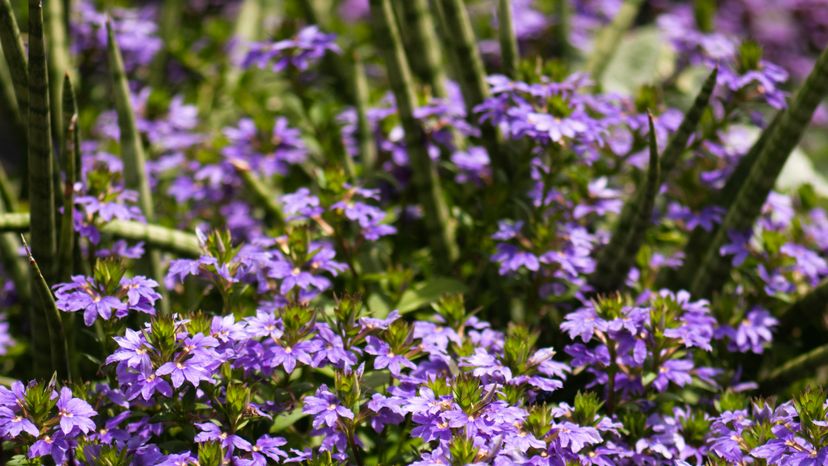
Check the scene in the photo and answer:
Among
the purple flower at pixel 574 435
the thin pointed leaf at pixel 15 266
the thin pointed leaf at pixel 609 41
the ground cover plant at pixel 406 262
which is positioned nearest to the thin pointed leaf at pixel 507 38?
the ground cover plant at pixel 406 262

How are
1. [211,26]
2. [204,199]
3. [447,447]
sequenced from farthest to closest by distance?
[211,26] < [204,199] < [447,447]

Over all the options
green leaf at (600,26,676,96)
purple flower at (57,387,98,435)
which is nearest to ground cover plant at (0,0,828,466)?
purple flower at (57,387,98,435)

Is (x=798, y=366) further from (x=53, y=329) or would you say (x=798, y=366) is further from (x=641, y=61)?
(x=641, y=61)

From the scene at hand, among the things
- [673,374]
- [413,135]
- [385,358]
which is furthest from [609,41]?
[385,358]

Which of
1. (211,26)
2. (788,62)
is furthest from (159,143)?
(788,62)

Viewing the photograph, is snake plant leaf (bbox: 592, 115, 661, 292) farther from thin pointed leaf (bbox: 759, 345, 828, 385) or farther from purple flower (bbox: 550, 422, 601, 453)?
purple flower (bbox: 550, 422, 601, 453)

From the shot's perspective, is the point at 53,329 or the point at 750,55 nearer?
the point at 53,329

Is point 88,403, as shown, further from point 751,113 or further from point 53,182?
point 751,113
